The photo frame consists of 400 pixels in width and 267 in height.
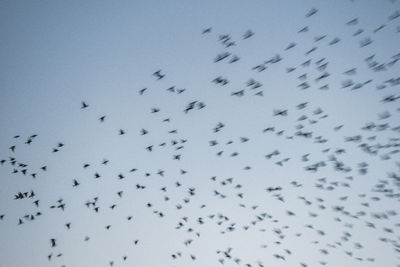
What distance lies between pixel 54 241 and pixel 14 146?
185 inches

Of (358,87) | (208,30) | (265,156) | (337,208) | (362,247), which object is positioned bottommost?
(362,247)

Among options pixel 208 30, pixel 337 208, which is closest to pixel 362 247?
pixel 337 208

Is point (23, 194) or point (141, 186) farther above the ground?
point (23, 194)

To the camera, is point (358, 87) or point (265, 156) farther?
point (265, 156)

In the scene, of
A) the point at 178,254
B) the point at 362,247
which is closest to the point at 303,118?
the point at 362,247

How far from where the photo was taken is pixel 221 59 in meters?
Answer: 9.79

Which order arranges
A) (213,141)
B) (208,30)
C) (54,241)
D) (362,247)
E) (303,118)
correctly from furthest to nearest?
(54,241) < (362,247) < (213,141) < (303,118) < (208,30)

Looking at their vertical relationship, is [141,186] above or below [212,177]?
above

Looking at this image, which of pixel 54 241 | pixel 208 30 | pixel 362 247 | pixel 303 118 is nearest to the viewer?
pixel 208 30

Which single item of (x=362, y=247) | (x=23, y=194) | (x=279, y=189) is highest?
(x=23, y=194)

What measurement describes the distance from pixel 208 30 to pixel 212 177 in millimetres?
7023

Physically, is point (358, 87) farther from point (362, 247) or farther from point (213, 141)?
point (362, 247)

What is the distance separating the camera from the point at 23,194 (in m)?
14.8

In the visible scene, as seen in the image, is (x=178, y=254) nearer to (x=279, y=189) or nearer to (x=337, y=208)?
(x=279, y=189)
